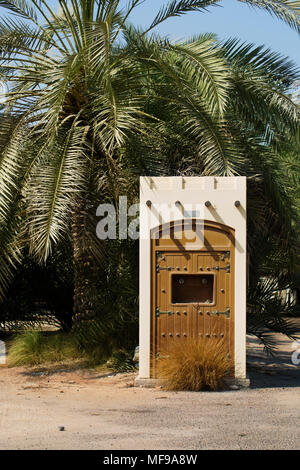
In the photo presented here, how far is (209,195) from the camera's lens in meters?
10.9

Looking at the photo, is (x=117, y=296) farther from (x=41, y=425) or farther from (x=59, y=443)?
(x=59, y=443)

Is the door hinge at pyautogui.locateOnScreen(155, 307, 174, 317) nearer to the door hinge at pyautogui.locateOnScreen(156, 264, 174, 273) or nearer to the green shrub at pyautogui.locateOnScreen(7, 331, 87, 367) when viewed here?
the door hinge at pyautogui.locateOnScreen(156, 264, 174, 273)

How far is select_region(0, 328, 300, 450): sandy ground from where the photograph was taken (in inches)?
279

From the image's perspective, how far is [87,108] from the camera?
41.4 feet

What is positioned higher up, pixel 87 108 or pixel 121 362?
pixel 87 108

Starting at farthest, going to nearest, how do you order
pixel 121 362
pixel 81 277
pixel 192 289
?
pixel 81 277 → pixel 121 362 → pixel 192 289

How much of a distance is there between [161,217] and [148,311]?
4.71 feet

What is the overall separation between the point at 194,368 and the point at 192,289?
4.60ft

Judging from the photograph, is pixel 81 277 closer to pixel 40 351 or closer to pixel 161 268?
pixel 40 351

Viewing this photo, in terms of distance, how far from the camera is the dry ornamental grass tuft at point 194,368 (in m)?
10.2

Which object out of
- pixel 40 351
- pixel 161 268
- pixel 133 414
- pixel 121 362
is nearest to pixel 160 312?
pixel 161 268

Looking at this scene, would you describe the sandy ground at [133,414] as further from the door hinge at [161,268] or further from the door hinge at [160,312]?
the door hinge at [161,268]

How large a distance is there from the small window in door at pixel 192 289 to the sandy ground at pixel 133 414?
4.95ft

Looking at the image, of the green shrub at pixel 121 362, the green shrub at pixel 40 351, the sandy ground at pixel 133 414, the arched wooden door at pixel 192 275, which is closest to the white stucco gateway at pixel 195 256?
the arched wooden door at pixel 192 275
